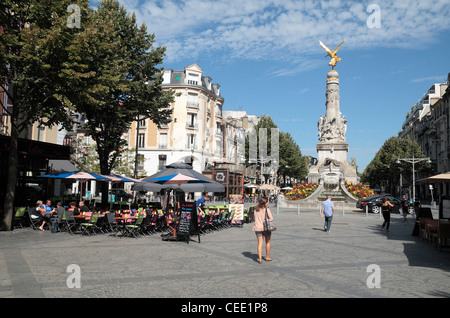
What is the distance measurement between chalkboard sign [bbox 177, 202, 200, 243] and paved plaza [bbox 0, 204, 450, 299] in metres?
0.37

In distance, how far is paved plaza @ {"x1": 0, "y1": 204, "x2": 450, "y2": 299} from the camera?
6285mm

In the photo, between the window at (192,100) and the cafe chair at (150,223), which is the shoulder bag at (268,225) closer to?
the cafe chair at (150,223)

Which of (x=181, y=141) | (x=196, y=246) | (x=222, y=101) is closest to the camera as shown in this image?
(x=196, y=246)

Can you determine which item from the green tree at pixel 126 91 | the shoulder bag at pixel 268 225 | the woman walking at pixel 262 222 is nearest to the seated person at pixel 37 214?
the green tree at pixel 126 91

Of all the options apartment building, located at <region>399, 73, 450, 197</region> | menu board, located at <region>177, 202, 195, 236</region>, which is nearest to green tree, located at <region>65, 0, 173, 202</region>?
menu board, located at <region>177, 202, 195, 236</region>

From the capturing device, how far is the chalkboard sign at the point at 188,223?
12.3 metres

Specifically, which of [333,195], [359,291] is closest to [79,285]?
[359,291]

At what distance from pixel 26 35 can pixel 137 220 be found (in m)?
7.62

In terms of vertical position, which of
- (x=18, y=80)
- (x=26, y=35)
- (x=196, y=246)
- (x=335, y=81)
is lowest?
(x=196, y=246)

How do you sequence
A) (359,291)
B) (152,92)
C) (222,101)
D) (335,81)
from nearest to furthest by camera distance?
(359,291), (152,92), (335,81), (222,101)

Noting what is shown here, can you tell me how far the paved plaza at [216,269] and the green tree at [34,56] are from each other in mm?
4983

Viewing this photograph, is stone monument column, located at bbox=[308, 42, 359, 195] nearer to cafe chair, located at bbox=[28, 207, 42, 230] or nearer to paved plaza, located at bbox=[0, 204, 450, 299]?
paved plaza, located at bbox=[0, 204, 450, 299]
